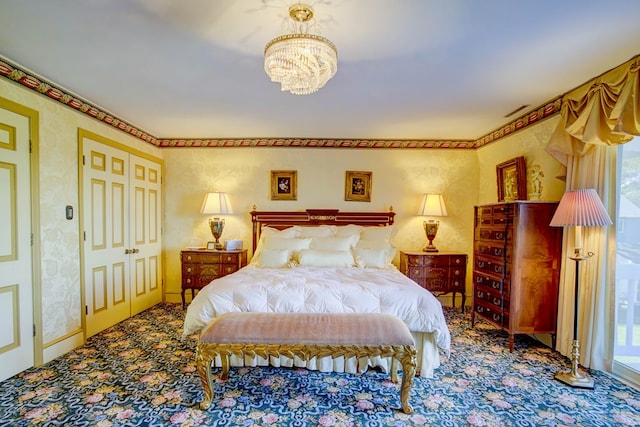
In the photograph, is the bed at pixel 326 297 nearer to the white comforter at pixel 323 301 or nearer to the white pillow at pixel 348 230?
the white comforter at pixel 323 301

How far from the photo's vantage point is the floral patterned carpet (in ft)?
6.55

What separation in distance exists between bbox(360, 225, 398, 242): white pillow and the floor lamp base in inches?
85.9

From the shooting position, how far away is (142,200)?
13.8ft

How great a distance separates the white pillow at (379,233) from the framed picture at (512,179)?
1.45 m

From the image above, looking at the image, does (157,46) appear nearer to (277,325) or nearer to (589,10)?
(277,325)

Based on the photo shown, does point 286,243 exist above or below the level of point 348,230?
below

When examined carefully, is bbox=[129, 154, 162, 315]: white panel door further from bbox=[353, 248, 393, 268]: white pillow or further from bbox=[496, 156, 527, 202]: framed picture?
bbox=[496, 156, 527, 202]: framed picture

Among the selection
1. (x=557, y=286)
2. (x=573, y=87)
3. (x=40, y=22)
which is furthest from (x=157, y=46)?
(x=557, y=286)

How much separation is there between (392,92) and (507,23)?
114 cm

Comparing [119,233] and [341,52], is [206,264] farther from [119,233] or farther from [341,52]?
[341,52]

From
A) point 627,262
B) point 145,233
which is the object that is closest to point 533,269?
point 627,262

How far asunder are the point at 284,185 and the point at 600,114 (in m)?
3.59

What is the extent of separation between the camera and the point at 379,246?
3.84m

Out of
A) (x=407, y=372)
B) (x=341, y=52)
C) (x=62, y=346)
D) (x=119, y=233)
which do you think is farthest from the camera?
(x=119, y=233)
